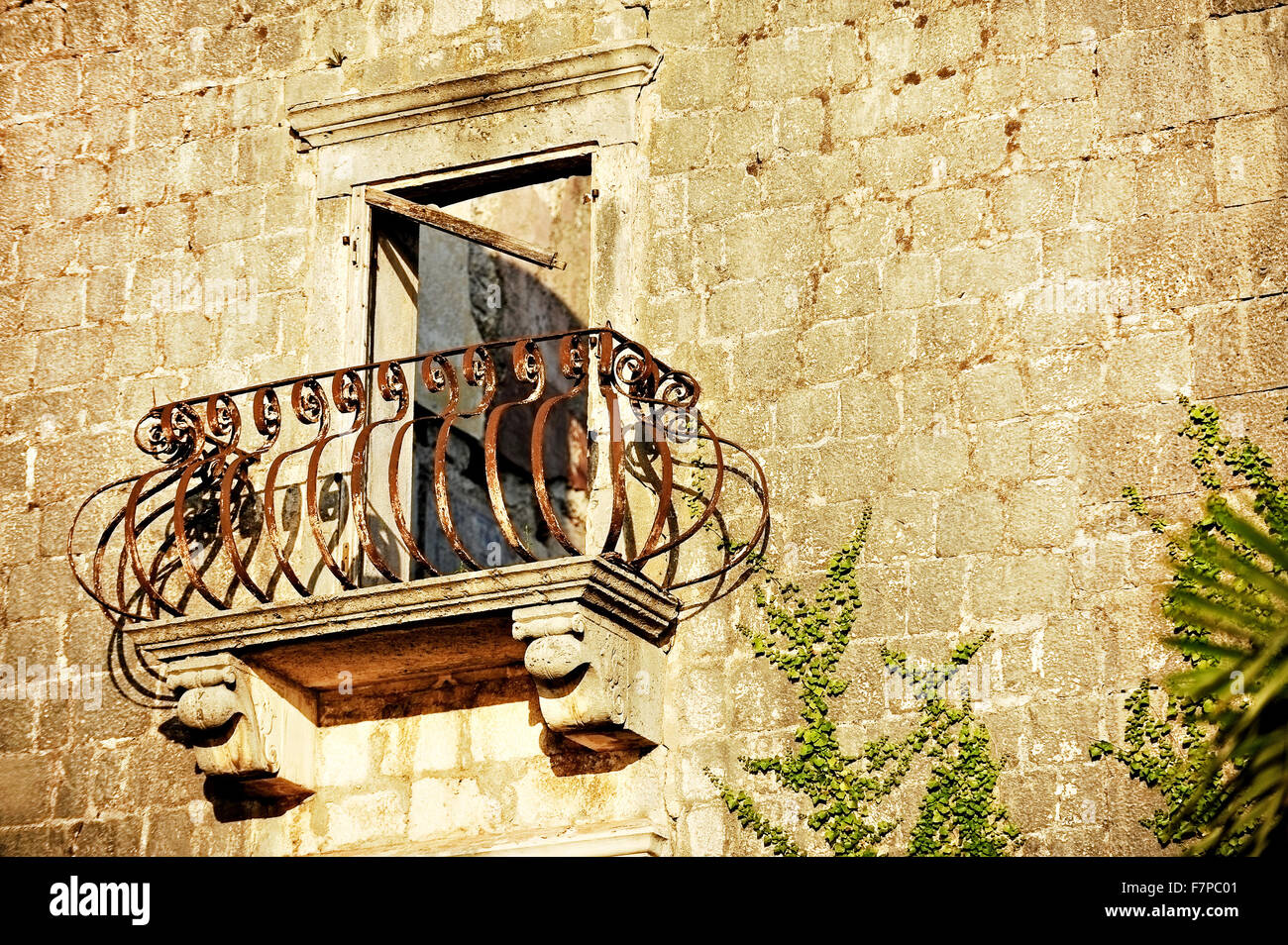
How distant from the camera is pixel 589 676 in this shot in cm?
677

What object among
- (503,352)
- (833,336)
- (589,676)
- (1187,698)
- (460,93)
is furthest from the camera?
(503,352)

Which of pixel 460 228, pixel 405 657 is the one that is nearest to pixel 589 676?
pixel 405 657

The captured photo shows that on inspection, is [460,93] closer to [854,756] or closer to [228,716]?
[228,716]

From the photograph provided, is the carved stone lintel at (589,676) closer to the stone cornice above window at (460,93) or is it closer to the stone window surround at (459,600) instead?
the stone window surround at (459,600)

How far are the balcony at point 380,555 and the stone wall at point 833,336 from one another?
0.16 meters

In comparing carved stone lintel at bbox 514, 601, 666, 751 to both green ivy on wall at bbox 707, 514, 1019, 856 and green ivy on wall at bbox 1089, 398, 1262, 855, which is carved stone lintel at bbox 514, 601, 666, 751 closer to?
green ivy on wall at bbox 707, 514, 1019, 856

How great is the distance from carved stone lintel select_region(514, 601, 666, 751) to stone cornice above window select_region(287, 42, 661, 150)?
2121 millimetres

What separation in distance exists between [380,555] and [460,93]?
1767 millimetres

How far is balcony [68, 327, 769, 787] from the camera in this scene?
6.82 m

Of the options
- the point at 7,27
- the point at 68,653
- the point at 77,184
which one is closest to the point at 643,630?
the point at 68,653

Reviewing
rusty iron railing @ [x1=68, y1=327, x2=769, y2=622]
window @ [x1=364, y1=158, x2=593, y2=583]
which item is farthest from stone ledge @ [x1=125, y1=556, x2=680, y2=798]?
window @ [x1=364, y1=158, x2=593, y2=583]

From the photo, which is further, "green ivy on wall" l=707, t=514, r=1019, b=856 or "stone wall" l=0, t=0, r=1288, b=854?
"stone wall" l=0, t=0, r=1288, b=854

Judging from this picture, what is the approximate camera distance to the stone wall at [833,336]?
6.88 meters
